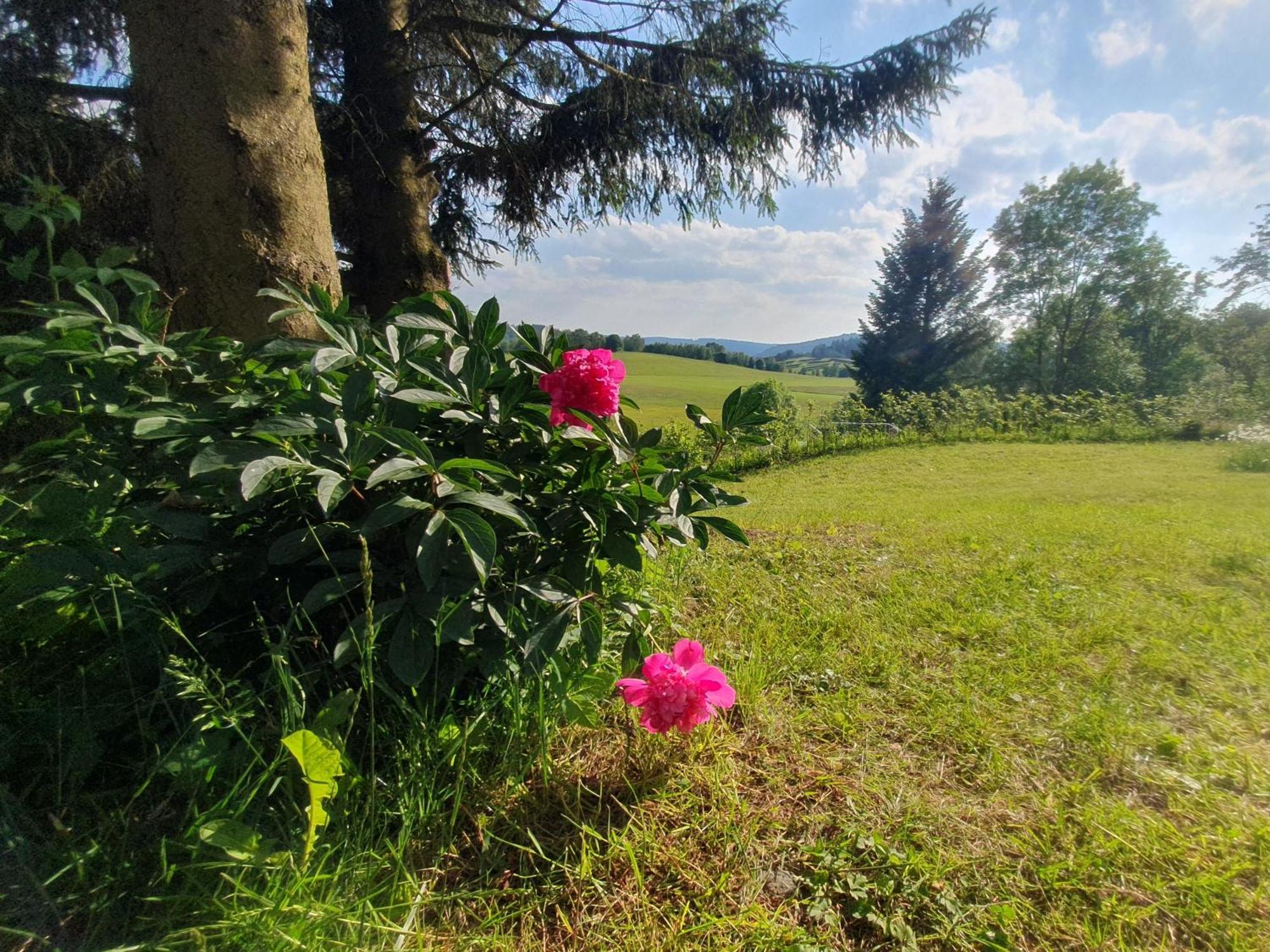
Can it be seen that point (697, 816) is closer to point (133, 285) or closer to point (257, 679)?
point (257, 679)

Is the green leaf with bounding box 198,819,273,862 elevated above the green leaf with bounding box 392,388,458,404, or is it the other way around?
the green leaf with bounding box 392,388,458,404

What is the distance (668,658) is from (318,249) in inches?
70.7

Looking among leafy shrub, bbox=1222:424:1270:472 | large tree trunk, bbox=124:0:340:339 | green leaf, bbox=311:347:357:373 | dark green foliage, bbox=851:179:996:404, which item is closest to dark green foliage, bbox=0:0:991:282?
large tree trunk, bbox=124:0:340:339

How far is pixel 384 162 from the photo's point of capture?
11.9 ft

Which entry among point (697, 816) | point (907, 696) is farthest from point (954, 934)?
point (907, 696)

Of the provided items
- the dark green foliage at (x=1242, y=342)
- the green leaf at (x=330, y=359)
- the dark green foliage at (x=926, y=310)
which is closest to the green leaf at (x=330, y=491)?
the green leaf at (x=330, y=359)

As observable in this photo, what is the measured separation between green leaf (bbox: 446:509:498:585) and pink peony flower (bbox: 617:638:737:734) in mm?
428

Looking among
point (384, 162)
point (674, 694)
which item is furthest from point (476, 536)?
point (384, 162)

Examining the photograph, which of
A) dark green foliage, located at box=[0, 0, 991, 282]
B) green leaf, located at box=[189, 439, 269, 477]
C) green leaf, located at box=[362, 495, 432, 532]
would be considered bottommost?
green leaf, located at box=[362, 495, 432, 532]

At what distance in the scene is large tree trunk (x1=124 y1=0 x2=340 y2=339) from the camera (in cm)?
173

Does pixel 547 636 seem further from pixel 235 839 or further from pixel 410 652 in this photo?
pixel 235 839

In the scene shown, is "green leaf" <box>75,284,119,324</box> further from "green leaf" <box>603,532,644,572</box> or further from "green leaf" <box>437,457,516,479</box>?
"green leaf" <box>603,532,644,572</box>

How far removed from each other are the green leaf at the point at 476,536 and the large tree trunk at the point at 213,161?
122 centimetres

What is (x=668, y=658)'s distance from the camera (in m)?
1.14
